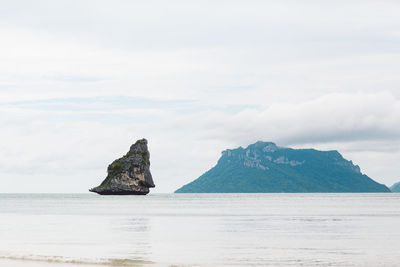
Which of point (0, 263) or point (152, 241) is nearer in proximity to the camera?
point (0, 263)

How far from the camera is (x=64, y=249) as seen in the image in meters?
41.9

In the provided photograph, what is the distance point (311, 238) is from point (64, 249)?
22.1 meters

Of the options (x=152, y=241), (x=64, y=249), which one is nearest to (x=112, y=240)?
(x=152, y=241)

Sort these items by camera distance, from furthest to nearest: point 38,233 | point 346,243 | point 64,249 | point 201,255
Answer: point 38,233
point 346,243
point 64,249
point 201,255

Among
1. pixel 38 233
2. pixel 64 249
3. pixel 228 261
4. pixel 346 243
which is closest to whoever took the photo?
pixel 228 261

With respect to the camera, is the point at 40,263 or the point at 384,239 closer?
the point at 40,263

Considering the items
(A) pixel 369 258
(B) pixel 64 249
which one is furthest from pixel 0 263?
(A) pixel 369 258

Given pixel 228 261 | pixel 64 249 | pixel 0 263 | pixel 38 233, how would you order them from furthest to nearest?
1. pixel 38 233
2. pixel 64 249
3. pixel 228 261
4. pixel 0 263

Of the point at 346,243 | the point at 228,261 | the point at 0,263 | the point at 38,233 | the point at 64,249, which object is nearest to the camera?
the point at 0,263

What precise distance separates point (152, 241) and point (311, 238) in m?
14.2

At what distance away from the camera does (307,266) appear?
32969mm

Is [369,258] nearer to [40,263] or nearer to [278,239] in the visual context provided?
[278,239]

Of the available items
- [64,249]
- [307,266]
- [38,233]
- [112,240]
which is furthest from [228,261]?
[38,233]

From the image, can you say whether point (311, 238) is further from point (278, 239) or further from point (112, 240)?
point (112, 240)
